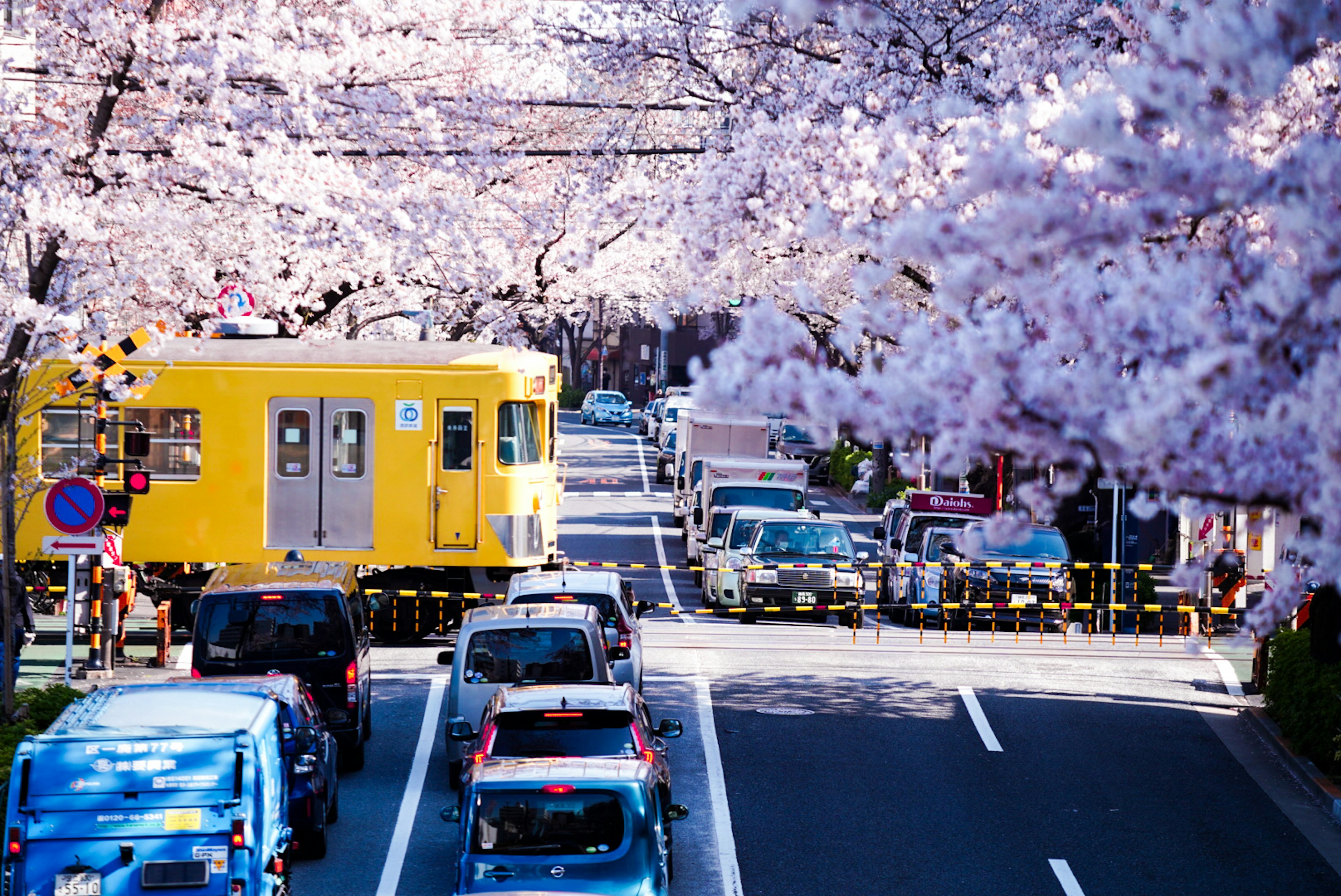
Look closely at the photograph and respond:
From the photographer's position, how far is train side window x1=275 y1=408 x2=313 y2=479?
75.1 ft

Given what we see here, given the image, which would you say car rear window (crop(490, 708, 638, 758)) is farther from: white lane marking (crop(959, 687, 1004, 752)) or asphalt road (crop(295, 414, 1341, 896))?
white lane marking (crop(959, 687, 1004, 752))

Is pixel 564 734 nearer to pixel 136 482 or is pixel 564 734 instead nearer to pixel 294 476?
pixel 136 482

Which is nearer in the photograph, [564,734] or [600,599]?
[564,734]

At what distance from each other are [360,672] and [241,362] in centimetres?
838

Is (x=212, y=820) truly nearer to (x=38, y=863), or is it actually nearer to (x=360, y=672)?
(x=38, y=863)

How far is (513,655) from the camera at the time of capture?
14750mm

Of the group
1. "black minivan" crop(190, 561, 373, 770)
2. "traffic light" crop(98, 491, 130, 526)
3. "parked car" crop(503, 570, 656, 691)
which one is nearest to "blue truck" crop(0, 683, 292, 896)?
"black minivan" crop(190, 561, 373, 770)

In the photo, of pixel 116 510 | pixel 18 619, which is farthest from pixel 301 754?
pixel 18 619

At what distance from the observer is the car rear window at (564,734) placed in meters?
11.2

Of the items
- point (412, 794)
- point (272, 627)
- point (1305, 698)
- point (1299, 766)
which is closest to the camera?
point (412, 794)

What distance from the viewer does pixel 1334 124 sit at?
8.52 metres

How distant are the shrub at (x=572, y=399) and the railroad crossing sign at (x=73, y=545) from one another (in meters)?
81.1

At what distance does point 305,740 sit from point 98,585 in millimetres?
7760

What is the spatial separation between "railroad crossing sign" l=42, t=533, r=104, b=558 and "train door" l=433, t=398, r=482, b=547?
589 centimetres
